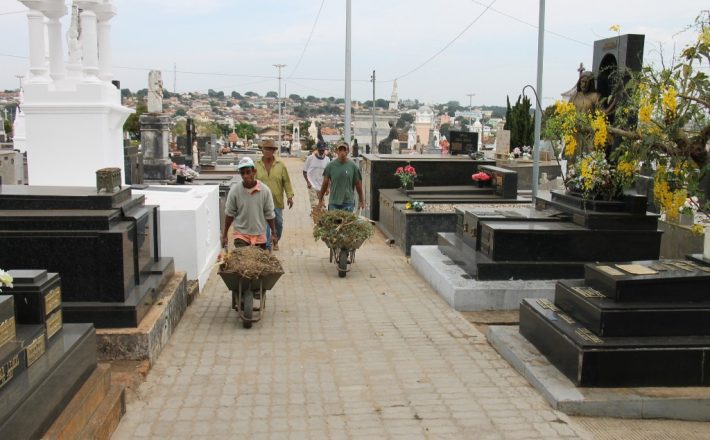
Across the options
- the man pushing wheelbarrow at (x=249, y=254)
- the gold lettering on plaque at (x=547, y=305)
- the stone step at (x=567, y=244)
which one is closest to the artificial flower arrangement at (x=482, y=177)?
the stone step at (x=567, y=244)

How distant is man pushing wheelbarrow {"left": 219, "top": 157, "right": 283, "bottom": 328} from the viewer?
6.75 meters

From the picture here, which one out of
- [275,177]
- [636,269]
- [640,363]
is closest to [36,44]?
[275,177]

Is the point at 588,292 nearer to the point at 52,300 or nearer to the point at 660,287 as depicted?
the point at 660,287

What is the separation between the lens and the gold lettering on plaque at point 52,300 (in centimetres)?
402

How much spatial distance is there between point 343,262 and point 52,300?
5.90m

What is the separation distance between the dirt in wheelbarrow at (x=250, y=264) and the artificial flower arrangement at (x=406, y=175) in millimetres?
7355

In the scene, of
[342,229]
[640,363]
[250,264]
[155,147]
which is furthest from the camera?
[155,147]

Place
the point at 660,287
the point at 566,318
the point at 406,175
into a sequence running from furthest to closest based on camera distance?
1. the point at 406,175
2. the point at 566,318
3. the point at 660,287

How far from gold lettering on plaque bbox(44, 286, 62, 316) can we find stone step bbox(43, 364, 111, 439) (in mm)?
503

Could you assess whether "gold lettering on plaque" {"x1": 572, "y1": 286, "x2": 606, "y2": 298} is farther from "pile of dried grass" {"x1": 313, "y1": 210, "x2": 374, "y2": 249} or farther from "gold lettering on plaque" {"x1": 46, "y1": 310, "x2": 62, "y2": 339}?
"pile of dried grass" {"x1": 313, "y1": 210, "x2": 374, "y2": 249}

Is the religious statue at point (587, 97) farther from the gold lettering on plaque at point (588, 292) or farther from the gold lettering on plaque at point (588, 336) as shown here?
the gold lettering on plaque at point (588, 336)

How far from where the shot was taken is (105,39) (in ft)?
37.7

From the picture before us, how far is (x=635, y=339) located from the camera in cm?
516

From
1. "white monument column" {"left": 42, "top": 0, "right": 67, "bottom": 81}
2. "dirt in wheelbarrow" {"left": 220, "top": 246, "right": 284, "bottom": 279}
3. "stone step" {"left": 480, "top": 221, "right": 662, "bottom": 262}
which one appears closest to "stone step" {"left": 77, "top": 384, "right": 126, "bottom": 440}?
"dirt in wheelbarrow" {"left": 220, "top": 246, "right": 284, "bottom": 279}
